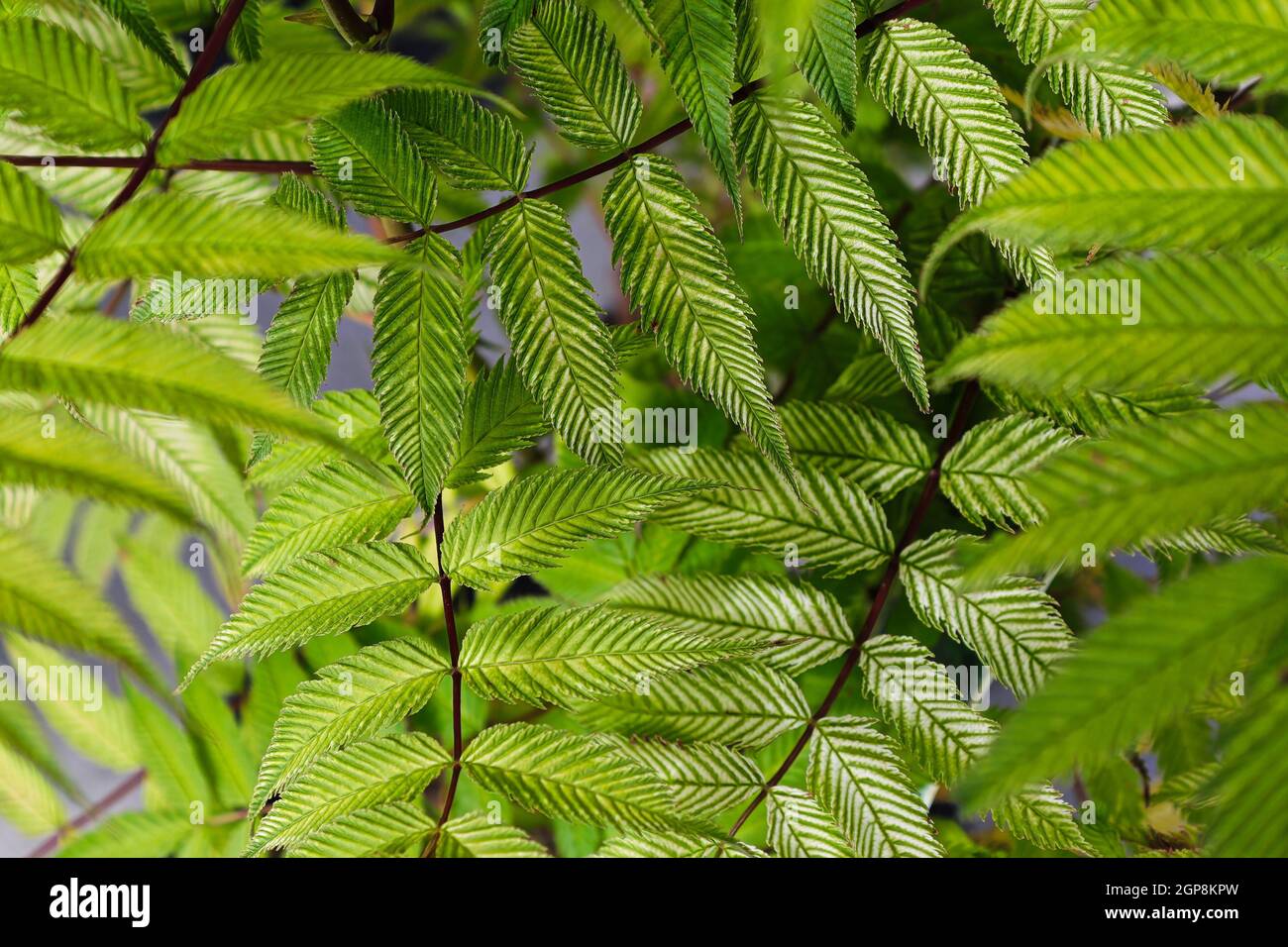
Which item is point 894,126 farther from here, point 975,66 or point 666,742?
point 666,742

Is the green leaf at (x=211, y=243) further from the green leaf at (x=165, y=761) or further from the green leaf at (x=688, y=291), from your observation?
the green leaf at (x=165, y=761)

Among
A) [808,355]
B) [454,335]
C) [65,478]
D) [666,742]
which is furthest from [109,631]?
[808,355]

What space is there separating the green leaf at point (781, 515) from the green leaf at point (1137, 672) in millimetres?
290

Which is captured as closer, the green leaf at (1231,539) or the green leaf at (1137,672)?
the green leaf at (1137,672)

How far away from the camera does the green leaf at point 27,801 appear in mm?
888

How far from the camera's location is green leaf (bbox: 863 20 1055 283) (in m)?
0.53

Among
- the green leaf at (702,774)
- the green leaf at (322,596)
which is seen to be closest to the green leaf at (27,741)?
the green leaf at (322,596)

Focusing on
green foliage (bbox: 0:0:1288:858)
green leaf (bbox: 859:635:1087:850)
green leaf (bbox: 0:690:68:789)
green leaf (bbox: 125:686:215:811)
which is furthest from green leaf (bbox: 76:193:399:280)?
green leaf (bbox: 125:686:215:811)

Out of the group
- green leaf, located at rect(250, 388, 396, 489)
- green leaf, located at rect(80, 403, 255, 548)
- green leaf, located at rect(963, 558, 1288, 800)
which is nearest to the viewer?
green leaf, located at rect(963, 558, 1288, 800)

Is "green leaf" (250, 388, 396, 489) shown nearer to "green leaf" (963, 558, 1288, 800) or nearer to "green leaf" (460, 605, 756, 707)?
"green leaf" (460, 605, 756, 707)

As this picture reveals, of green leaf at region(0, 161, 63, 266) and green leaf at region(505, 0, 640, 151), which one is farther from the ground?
green leaf at region(505, 0, 640, 151)

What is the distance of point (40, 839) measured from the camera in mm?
913

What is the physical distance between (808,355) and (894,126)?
0.90 ft

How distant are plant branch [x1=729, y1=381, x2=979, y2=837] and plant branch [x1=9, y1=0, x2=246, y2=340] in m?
0.48
